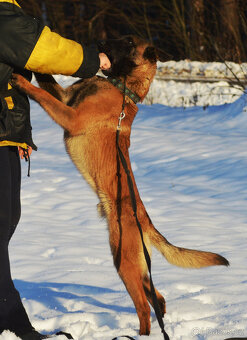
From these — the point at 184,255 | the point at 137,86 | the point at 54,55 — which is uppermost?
the point at 54,55

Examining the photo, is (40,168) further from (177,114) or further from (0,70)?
(0,70)

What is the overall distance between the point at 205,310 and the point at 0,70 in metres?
1.89

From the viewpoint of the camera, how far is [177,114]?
11.4 meters

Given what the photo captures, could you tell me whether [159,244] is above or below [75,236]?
above

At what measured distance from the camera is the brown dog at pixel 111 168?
3221 mm

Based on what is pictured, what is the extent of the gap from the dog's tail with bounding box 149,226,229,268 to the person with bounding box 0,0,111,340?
78cm

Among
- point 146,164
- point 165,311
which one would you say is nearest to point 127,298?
point 165,311

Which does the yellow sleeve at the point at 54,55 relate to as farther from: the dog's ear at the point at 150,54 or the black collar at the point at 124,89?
the dog's ear at the point at 150,54

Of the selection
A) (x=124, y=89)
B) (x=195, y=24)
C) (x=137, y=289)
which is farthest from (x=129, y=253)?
(x=195, y=24)

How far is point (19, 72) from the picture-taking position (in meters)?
3.08

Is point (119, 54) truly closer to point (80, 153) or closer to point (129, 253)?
point (80, 153)

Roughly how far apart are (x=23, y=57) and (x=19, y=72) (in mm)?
392

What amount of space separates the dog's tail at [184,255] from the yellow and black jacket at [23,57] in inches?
37.5

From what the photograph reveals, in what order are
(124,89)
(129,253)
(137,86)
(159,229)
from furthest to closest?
(159,229) < (137,86) < (124,89) < (129,253)
